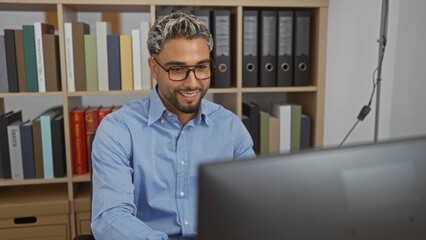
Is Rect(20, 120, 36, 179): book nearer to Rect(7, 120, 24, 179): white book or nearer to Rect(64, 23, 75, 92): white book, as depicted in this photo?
Rect(7, 120, 24, 179): white book

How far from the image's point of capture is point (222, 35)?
6.51ft

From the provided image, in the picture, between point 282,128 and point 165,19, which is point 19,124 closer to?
point 165,19

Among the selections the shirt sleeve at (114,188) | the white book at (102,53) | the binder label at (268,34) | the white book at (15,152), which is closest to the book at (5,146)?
the white book at (15,152)

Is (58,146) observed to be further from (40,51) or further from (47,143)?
(40,51)

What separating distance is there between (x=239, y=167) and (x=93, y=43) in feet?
5.30

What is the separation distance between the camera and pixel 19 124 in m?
1.95

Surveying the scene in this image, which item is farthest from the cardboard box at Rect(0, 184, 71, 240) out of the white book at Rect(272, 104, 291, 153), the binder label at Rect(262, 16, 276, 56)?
the binder label at Rect(262, 16, 276, 56)

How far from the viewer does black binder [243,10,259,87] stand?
1992 millimetres

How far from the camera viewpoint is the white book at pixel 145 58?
193 cm

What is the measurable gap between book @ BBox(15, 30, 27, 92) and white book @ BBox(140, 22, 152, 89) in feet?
1.85

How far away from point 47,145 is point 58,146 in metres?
0.05

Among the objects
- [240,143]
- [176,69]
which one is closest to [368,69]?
[240,143]

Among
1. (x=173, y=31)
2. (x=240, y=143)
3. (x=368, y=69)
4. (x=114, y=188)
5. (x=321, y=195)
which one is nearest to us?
(x=321, y=195)

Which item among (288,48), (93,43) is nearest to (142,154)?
(93,43)
